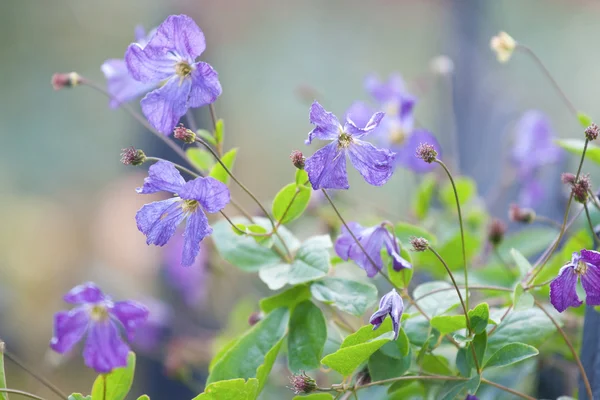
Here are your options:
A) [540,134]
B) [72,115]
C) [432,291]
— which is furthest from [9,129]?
[432,291]

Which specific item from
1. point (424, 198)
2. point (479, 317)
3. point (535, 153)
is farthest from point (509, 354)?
point (535, 153)

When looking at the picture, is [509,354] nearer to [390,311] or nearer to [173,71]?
[390,311]

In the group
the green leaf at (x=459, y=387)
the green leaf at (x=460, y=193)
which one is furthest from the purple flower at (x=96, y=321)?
the green leaf at (x=460, y=193)

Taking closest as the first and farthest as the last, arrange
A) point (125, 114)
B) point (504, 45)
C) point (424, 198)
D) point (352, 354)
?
point (352, 354) → point (504, 45) → point (424, 198) → point (125, 114)

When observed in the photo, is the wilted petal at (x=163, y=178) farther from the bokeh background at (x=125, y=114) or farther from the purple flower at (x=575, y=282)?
the bokeh background at (x=125, y=114)

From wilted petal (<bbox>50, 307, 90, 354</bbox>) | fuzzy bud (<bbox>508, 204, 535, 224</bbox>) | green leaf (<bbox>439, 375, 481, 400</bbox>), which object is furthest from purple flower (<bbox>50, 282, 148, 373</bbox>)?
fuzzy bud (<bbox>508, 204, 535, 224</bbox>)

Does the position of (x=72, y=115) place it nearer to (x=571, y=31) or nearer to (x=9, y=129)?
(x=9, y=129)

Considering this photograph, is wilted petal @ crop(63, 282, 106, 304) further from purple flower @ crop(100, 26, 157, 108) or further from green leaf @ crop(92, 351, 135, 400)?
purple flower @ crop(100, 26, 157, 108)
